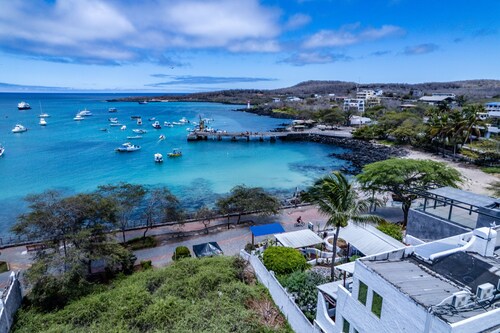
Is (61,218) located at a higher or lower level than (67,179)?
higher

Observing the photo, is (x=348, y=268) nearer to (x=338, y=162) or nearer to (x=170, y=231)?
(x=170, y=231)

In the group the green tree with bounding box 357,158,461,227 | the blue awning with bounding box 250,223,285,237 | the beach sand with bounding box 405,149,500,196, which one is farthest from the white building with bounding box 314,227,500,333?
the beach sand with bounding box 405,149,500,196

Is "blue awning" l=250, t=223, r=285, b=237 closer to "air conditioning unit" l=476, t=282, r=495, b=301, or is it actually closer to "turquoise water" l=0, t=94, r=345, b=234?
"air conditioning unit" l=476, t=282, r=495, b=301

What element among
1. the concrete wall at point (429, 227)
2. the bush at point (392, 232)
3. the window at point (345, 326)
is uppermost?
the concrete wall at point (429, 227)

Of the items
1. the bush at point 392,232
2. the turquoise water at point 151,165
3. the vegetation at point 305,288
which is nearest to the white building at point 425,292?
the vegetation at point 305,288

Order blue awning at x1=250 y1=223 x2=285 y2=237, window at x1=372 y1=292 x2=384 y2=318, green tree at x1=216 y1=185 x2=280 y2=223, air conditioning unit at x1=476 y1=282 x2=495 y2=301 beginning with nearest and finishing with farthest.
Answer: air conditioning unit at x1=476 y1=282 x2=495 y2=301
window at x1=372 y1=292 x2=384 y2=318
blue awning at x1=250 y1=223 x2=285 y2=237
green tree at x1=216 y1=185 x2=280 y2=223

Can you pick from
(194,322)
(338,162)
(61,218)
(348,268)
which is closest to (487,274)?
(348,268)

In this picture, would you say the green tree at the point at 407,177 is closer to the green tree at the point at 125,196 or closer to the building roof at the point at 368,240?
the building roof at the point at 368,240
